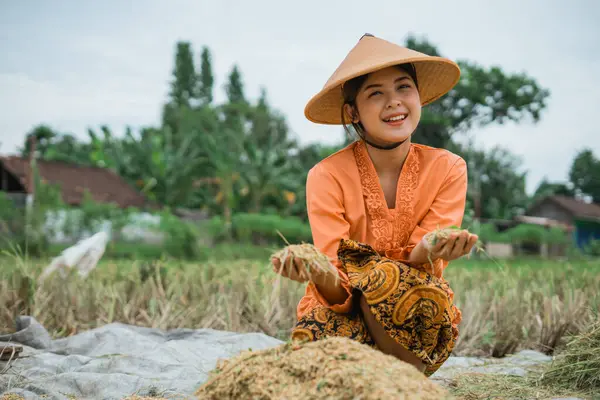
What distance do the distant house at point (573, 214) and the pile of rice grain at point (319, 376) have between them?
31810mm

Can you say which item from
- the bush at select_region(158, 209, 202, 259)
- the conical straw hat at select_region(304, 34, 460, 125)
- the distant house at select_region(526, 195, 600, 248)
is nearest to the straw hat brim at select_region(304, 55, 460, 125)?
the conical straw hat at select_region(304, 34, 460, 125)

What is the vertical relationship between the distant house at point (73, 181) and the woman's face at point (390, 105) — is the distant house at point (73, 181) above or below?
below

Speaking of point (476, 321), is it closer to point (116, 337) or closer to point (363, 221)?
point (363, 221)

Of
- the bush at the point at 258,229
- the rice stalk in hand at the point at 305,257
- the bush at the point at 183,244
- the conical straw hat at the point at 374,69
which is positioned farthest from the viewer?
the bush at the point at 258,229

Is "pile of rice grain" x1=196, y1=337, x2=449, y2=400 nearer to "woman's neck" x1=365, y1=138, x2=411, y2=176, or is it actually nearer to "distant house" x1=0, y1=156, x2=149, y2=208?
"woman's neck" x1=365, y1=138, x2=411, y2=176

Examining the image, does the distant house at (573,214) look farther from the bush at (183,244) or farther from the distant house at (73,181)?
the bush at (183,244)

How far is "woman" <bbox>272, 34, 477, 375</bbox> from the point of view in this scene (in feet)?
6.04

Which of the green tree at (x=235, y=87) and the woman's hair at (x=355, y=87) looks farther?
the green tree at (x=235, y=87)

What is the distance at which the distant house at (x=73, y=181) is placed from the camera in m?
21.1

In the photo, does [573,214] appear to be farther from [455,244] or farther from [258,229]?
[455,244]

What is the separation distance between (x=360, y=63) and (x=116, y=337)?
190cm

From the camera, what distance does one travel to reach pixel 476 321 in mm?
3271

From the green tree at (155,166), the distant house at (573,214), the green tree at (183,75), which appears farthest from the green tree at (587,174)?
the green tree at (155,166)

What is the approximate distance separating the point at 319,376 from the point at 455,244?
589 mm
